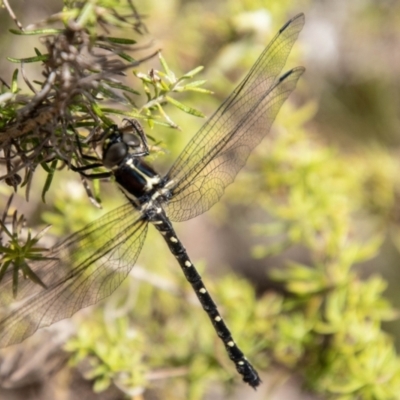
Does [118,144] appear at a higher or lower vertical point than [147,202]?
higher

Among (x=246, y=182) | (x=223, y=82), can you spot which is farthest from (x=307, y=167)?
(x=223, y=82)

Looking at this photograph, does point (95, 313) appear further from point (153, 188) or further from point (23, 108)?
Result: point (23, 108)

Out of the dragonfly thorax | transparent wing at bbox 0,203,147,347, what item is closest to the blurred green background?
the dragonfly thorax

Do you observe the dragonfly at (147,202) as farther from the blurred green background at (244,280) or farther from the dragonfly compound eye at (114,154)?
the blurred green background at (244,280)

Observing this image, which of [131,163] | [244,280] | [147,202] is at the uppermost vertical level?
[131,163]

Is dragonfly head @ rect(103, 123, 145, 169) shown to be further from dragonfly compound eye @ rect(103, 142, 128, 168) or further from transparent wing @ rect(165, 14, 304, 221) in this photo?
transparent wing @ rect(165, 14, 304, 221)

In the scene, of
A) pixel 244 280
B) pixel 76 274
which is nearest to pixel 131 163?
pixel 76 274

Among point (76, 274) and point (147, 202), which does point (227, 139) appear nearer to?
point (147, 202)
